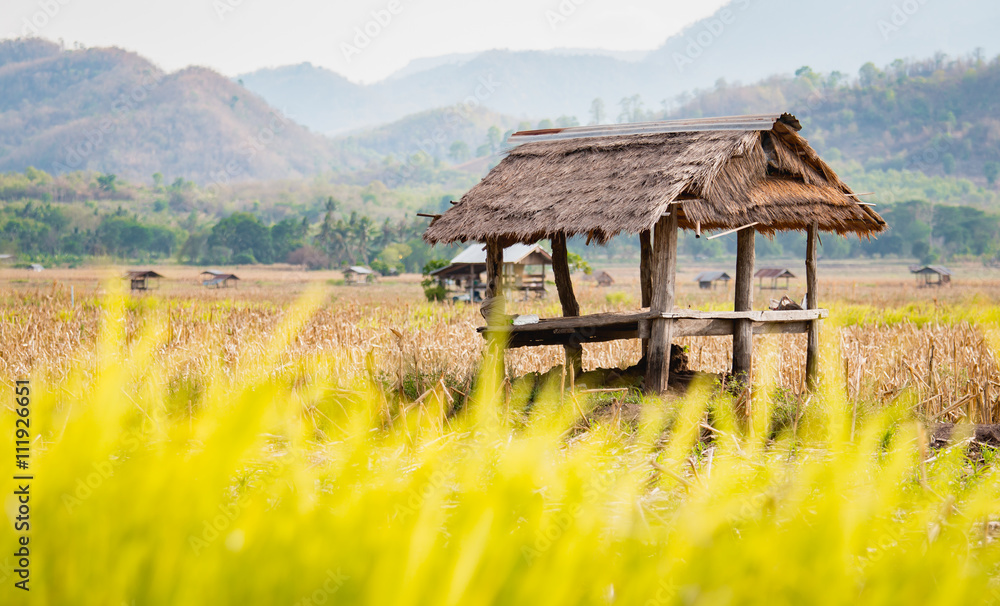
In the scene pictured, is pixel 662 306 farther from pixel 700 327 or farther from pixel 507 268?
pixel 507 268

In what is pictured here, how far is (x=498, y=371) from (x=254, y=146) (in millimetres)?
193614

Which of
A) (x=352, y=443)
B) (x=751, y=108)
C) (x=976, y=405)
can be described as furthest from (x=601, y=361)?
(x=751, y=108)

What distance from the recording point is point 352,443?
3.49 ft

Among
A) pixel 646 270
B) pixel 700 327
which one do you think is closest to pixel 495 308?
pixel 700 327

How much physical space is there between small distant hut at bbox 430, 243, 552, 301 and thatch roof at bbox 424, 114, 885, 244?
17.5 metres

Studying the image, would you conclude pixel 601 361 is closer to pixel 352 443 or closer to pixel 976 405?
pixel 976 405

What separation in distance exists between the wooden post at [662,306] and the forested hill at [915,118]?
432ft

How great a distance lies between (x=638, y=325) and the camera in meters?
7.78

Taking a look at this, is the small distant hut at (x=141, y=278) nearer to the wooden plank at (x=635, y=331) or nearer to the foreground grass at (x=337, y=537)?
the wooden plank at (x=635, y=331)

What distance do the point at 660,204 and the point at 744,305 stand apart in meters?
2.20

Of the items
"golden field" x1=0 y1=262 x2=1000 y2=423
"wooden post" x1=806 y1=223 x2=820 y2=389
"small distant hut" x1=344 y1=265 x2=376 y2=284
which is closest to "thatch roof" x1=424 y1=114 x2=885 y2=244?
"wooden post" x1=806 y1=223 x2=820 y2=389

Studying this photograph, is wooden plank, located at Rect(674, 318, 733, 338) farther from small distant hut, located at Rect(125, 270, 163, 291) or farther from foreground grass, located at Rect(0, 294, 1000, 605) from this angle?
small distant hut, located at Rect(125, 270, 163, 291)

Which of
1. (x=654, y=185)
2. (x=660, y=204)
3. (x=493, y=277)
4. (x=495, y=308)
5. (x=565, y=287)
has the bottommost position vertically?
(x=495, y=308)

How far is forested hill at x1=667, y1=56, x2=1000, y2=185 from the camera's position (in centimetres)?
12975
